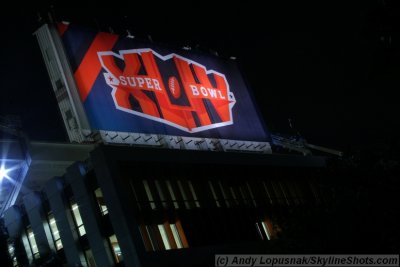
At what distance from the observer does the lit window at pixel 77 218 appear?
36.9 meters

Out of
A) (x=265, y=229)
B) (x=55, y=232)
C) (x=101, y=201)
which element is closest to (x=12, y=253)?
(x=55, y=232)

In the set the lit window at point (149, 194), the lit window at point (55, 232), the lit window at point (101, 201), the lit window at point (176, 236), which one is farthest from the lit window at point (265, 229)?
the lit window at point (55, 232)

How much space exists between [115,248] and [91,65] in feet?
50.0

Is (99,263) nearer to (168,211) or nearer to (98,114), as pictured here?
(168,211)

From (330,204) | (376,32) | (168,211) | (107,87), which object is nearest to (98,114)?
(107,87)

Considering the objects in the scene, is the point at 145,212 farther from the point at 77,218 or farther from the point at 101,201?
the point at 77,218

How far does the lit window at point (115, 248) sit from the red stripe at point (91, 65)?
1127 centimetres

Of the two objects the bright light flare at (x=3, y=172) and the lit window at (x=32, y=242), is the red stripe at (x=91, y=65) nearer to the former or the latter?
the bright light flare at (x=3, y=172)

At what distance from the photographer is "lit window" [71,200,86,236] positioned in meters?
36.9

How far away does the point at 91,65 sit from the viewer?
4306 centimetres

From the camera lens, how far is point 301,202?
4997 cm

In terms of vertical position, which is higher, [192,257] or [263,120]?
[263,120]

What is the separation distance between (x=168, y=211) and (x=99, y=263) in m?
5.59

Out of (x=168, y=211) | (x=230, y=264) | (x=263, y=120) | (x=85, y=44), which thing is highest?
(x=85, y=44)
